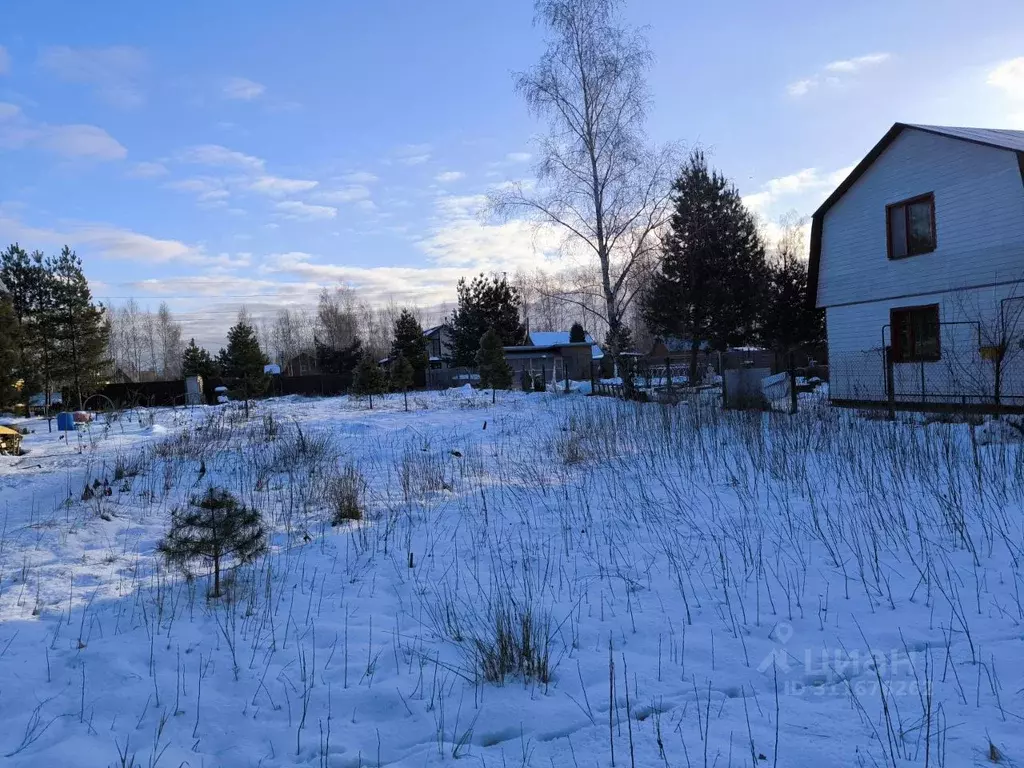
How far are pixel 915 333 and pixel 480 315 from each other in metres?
30.7

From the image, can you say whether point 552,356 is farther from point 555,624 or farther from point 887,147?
point 555,624

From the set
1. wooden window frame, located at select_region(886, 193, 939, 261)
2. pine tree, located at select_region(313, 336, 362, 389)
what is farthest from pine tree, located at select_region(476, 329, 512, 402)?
pine tree, located at select_region(313, 336, 362, 389)

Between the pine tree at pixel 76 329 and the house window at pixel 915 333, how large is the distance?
102 ft

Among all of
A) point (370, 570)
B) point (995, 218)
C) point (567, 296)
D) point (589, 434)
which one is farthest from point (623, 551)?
point (567, 296)

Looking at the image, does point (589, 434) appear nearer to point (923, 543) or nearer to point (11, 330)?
point (923, 543)

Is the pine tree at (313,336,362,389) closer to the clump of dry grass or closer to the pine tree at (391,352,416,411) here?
the pine tree at (391,352,416,411)

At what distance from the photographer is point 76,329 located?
27531 mm

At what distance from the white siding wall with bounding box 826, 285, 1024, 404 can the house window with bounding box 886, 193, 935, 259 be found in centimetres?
111

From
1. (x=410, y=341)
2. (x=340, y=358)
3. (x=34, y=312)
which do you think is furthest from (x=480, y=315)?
(x=34, y=312)

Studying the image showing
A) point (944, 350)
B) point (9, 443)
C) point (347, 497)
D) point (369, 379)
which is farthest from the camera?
point (369, 379)

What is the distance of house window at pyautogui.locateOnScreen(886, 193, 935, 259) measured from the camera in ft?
44.1

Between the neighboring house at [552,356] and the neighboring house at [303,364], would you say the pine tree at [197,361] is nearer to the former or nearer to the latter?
the neighboring house at [552,356]

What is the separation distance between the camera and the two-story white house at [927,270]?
11.8 meters

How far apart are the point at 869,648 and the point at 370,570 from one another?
3.47 m
